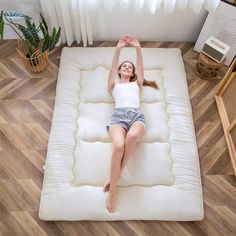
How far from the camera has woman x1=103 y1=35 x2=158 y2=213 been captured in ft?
5.98

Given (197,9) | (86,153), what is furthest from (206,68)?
(86,153)

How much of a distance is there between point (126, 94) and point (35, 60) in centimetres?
86

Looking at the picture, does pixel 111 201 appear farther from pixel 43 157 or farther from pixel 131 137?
pixel 43 157

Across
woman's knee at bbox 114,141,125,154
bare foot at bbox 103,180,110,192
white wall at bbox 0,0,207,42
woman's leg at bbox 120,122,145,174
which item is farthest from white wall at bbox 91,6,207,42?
bare foot at bbox 103,180,110,192

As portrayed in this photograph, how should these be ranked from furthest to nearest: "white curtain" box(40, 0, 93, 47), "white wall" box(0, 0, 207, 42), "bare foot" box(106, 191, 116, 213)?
"white wall" box(0, 0, 207, 42) < "white curtain" box(40, 0, 93, 47) < "bare foot" box(106, 191, 116, 213)

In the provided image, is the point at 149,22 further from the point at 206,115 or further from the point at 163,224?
the point at 163,224

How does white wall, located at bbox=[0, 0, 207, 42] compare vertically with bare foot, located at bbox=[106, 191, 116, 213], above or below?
above

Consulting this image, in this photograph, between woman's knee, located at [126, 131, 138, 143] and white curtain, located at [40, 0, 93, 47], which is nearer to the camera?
woman's knee, located at [126, 131, 138, 143]

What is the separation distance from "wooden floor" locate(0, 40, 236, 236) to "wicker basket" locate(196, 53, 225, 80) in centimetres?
6

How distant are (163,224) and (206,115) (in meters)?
0.97

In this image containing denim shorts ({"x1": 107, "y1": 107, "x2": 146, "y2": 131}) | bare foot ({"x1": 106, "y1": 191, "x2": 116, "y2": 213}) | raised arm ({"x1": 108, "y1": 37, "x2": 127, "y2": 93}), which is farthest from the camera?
raised arm ({"x1": 108, "y1": 37, "x2": 127, "y2": 93})

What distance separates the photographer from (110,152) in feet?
6.64

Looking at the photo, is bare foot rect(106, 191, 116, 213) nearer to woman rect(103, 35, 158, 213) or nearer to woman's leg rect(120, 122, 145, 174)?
woman rect(103, 35, 158, 213)

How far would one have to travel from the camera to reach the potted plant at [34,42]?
2.19m
